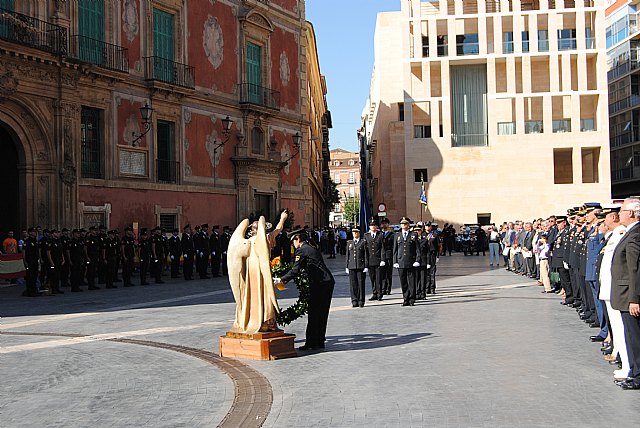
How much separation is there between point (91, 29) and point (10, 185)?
20.7 ft

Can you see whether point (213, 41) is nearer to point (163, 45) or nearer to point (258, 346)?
point (163, 45)

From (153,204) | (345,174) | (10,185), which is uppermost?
(345,174)

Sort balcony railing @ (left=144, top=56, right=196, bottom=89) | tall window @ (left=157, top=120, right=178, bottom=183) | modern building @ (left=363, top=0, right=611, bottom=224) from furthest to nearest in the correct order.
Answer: modern building @ (left=363, top=0, right=611, bottom=224), tall window @ (left=157, top=120, right=178, bottom=183), balcony railing @ (left=144, top=56, right=196, bottom=89)

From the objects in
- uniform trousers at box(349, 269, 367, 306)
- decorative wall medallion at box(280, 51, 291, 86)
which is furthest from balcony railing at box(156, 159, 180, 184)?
uniform trousers at box(349, 269, 367, 306)

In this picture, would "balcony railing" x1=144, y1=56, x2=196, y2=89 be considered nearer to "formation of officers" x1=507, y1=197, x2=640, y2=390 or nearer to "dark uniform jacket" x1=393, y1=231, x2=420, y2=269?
"dark uniform jacket" x1=393, y1=231, x2=420, y2=269

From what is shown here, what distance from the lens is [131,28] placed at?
95.6 ft

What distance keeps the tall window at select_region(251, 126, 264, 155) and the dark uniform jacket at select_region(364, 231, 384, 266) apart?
60.6ft

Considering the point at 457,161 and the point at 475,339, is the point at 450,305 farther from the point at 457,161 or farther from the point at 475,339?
the point at 457,161

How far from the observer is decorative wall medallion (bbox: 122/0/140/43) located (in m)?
28.9

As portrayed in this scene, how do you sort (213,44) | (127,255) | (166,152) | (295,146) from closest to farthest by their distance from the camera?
(127,255) → (166,152) → (213,44) → (295,146)

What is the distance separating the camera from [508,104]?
57000mm

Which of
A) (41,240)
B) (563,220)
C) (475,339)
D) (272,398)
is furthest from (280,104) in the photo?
(272,398)

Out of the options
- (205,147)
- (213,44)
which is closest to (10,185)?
(205,147)

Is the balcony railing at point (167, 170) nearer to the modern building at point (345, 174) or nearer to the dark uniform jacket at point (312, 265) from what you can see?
the dark uniform jacket at point (312, 265)
